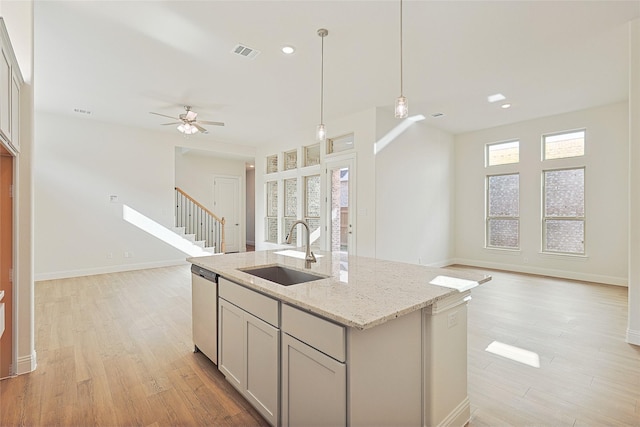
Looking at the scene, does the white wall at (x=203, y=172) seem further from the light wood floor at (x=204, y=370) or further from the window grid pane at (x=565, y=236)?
the window grid pane at (x=565, y=236)

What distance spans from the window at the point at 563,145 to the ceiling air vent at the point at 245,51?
5956 mm

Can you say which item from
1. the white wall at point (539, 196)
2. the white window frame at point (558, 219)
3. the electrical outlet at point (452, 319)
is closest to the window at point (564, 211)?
the white window frame at point (558, 219)

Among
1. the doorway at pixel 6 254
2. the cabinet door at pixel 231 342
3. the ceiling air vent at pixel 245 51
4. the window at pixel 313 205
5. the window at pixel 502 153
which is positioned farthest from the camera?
the window at pixel 313 205

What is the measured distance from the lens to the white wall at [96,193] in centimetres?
595

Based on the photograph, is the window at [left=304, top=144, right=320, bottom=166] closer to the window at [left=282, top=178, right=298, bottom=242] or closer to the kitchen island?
the window at [left=282, top=178, right=298, bottom=242]

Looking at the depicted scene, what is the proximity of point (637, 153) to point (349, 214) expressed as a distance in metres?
4.04

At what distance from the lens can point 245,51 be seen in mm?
3678

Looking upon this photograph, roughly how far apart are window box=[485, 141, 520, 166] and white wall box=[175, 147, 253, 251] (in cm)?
711

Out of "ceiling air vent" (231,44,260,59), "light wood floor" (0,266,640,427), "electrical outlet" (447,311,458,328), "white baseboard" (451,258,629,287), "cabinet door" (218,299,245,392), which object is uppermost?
"ceiling air vent" (231,44,260,59)

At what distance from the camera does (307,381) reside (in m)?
1.58

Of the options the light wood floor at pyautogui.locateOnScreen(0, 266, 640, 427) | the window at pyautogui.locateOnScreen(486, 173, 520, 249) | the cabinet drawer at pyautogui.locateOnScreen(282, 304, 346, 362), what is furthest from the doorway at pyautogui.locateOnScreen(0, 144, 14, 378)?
the window at pyautogui.locateOnScreen(486, 173, 520, 249)

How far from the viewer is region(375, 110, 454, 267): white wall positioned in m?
5.82

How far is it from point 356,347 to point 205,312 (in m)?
1.73

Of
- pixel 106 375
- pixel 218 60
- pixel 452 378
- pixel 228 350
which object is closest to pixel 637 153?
pixel 452 378
